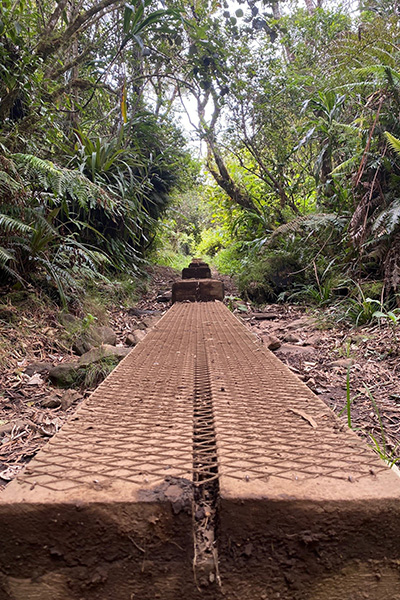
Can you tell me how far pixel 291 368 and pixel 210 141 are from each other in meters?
5.06

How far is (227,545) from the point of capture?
0.56 meters

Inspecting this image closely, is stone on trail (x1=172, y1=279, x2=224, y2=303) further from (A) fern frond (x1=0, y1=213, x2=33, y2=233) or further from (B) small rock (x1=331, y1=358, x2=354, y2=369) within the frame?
(B) small rock (x1=331, y1=358, x2=354, y2=369)

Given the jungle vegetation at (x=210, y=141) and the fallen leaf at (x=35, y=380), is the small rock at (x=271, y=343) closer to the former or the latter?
the jungle vegetation at (x=210, y=141)

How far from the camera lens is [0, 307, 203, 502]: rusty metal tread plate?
61 cm

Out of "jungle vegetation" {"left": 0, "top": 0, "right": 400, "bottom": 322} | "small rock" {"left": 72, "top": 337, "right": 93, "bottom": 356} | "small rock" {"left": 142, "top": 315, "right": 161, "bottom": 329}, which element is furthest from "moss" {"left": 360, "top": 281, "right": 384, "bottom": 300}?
"small rock" {"left": 72, "top": 337, "right": 93, "bottom": 356}

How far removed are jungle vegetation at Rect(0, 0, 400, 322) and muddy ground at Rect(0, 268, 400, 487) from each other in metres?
0.33

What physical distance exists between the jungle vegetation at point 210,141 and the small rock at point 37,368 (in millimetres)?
696

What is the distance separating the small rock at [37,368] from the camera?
2.00 meters

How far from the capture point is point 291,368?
2053mm

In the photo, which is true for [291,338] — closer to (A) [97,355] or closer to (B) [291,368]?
(B) [291,368]

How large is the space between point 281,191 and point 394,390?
16.1ft

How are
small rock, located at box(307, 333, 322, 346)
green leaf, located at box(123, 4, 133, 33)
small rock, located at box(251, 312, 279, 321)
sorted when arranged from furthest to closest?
small rock, located at box(251, 312, 279, 321) < green leaf, located at box(123, 4, 133, 33) < small rock, located at box(307, 333, 322, 346)

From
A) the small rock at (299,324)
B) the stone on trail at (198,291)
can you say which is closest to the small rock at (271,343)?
the small rock at (299,324)

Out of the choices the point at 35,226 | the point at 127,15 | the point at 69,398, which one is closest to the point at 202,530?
the point at 69,398
